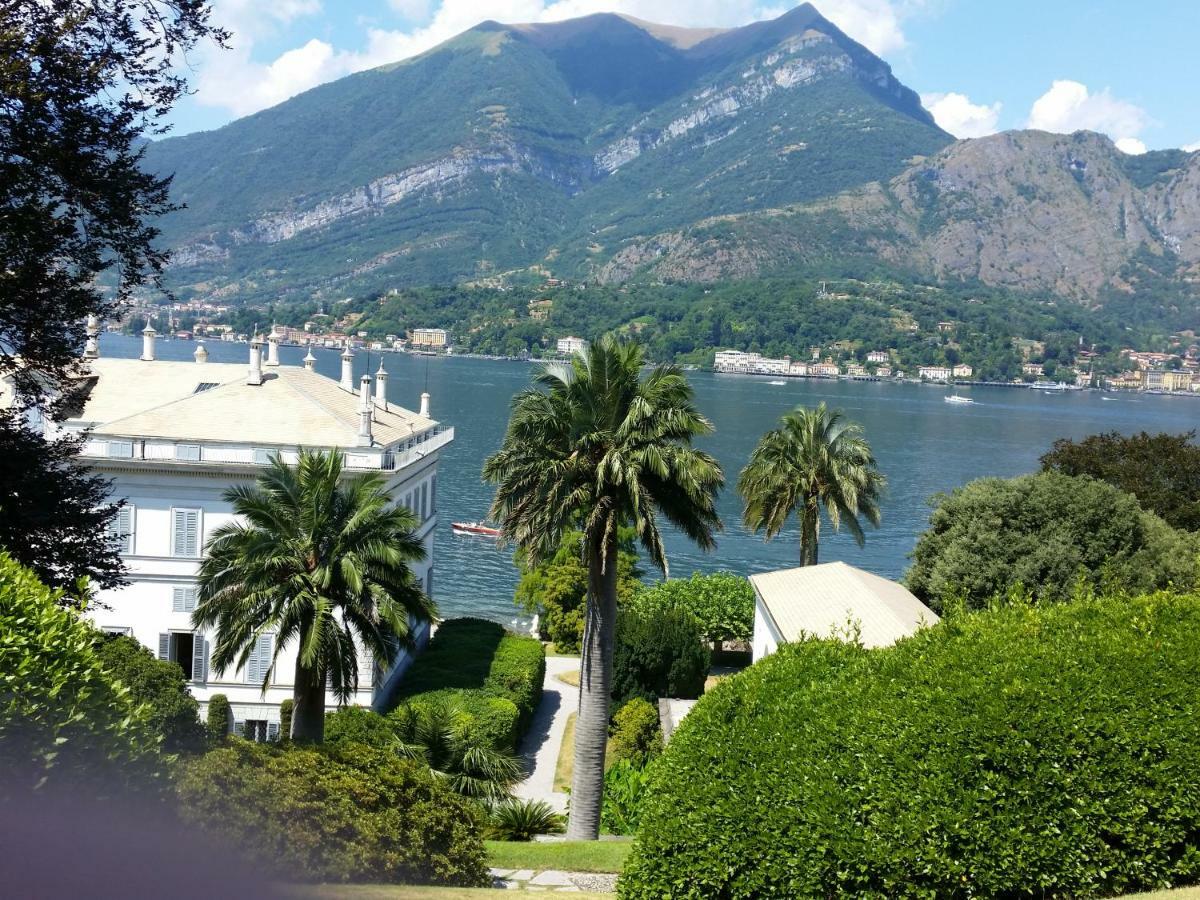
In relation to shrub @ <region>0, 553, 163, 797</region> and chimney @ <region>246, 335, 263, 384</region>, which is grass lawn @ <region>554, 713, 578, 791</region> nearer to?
chimney @ <region>246, 335, 263, 384</region>

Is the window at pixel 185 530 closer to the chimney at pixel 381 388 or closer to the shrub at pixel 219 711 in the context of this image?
the shrub at pixel 219 711

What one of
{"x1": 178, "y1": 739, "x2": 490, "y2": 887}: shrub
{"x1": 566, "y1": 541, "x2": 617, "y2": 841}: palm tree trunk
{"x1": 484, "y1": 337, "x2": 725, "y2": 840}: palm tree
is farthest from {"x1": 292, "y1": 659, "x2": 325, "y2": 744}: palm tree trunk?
{"x1": 566, "y1": 541, "x2": 617, "y2": 841}: palm tree trunk

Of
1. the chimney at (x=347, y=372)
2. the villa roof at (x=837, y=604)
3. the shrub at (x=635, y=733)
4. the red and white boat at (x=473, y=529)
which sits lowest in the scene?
the red and white boat at (x=473, y=529)

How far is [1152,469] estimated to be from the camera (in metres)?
43.3

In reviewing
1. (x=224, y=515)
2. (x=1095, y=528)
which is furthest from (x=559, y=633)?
(x=1095, y=528)

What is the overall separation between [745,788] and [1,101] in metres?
11.4

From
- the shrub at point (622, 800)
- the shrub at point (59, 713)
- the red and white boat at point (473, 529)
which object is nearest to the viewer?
the shrub at point (59, 713)

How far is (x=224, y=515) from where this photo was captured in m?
28.7

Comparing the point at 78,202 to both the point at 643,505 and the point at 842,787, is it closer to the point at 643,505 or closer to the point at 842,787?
the point at 643,505

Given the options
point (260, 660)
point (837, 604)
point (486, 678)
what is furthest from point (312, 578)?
point (837, 604)

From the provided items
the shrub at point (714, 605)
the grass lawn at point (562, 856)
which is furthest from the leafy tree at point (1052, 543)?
the grass lawn at point (562, 856)

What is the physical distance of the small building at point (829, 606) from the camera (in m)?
23.8

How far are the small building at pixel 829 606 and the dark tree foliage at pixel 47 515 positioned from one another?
44.4 ft

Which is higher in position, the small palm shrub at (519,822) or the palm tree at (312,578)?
the palm tree at (312,578)
